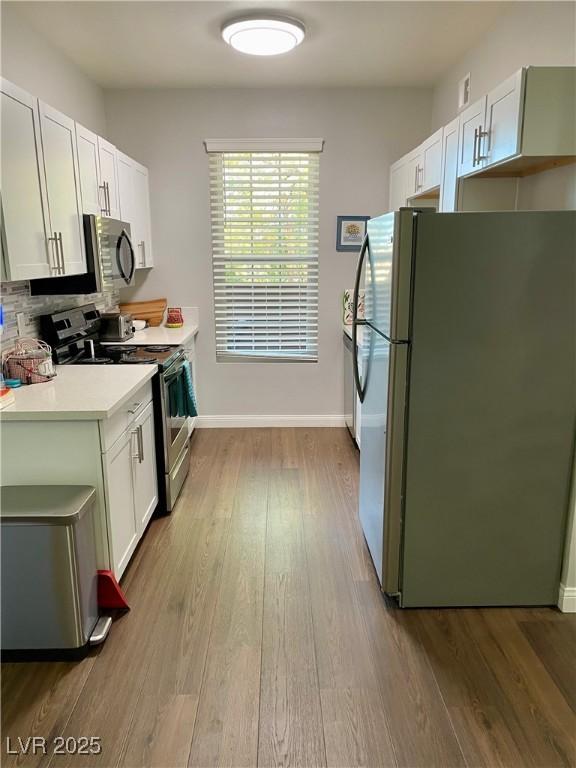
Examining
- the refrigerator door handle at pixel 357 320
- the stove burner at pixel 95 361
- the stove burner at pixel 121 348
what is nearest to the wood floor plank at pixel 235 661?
the refrigerator door handle at pixel 357 320

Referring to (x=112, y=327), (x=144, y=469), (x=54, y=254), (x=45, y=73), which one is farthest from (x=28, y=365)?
(x=45, y=73)

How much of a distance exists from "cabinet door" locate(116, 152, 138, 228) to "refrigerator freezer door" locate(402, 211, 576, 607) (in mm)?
2351

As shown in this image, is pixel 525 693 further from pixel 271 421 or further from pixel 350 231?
pixel 350 231

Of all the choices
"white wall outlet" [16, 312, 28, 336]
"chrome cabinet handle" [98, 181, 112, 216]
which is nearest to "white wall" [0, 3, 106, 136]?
"chrome cabinet handle" [98, 181, 112, 216]

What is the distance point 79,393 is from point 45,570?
0.74 m

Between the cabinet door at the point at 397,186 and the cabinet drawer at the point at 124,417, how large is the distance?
7.51 ft

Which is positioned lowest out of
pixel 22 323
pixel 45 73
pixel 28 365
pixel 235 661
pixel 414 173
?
pixel 235 661

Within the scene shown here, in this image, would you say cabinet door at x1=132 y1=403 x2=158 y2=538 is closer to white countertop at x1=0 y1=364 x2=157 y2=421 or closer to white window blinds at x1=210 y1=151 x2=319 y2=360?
white countertop at x1=0 y1=364 x2=157 y2=421

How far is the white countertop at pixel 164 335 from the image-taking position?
3.68m

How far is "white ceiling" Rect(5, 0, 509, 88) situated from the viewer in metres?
2.79

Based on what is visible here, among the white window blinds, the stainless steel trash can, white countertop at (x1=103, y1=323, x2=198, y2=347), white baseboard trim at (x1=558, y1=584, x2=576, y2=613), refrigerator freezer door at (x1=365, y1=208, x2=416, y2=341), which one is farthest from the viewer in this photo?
the white window blinds

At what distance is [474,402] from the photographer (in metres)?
2.13

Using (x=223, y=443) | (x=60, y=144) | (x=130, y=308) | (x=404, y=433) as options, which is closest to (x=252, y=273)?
(x=130, y=308)

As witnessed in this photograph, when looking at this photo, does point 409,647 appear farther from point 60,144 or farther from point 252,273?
point 252,273
